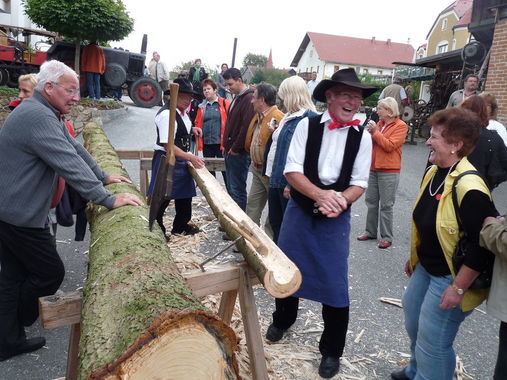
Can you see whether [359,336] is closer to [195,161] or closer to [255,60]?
[195,161]

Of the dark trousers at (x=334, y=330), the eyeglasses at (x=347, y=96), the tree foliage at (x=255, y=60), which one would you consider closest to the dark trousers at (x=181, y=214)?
the dark trousers at (x=334, y=330)

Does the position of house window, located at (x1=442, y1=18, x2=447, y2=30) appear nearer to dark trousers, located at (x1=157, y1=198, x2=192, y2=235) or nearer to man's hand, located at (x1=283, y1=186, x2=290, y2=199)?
dark trousers, located at (x1=157, y1=198, x2=192, y2=235)

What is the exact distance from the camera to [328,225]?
2.97 m

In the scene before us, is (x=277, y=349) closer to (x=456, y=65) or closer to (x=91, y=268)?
(x=91, y=268)

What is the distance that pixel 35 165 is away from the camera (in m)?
2.82

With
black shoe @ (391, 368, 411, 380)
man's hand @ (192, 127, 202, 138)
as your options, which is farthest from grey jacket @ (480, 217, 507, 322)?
man's hand @ (192, 127, 202, 138)

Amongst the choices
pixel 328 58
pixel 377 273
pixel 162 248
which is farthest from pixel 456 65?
pixel 328 58

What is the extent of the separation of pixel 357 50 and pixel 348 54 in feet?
7.75

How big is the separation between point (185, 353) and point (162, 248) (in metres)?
1.06

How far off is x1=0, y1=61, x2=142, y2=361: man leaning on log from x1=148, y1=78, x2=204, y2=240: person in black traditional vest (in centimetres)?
181

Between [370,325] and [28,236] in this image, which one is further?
[370,325]

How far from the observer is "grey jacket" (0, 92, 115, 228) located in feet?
8.94

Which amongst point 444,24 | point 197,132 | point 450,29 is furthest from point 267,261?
point 444,24

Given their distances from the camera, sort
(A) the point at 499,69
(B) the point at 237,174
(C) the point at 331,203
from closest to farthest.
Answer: (C) the point at 331,203 → (B) the point at 237,174 → (A) the point at 499,69
